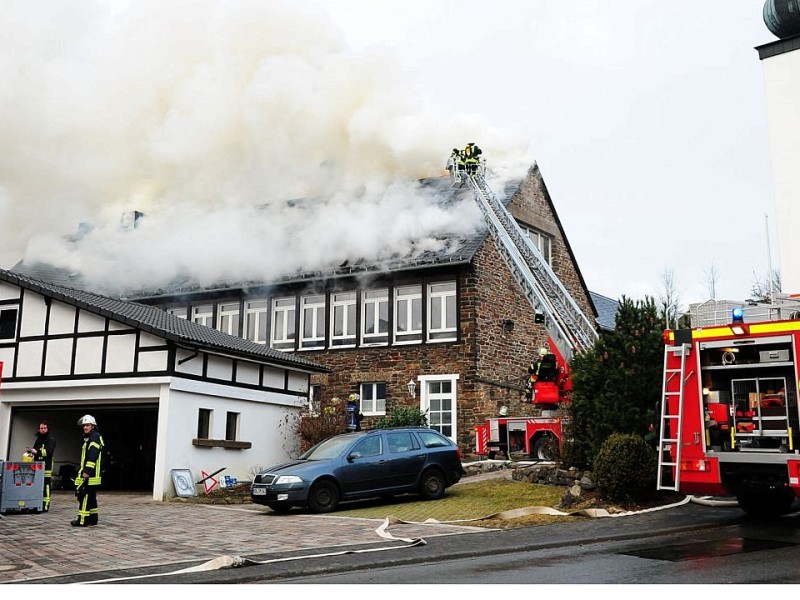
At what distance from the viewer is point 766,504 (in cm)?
1271

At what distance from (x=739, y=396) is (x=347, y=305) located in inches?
671

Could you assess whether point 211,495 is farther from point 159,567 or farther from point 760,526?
point 760,526

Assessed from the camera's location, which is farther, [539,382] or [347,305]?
[347,305]

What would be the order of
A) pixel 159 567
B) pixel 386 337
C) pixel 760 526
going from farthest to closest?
pixel 386 337 → pixel 760 526 → pixel 159 567

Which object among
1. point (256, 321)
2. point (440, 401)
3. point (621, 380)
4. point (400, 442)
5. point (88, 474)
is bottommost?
point (88, 474)

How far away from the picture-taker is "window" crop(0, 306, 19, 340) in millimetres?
22125

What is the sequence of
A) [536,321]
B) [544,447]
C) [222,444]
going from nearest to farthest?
[544,447] → [222,444] → [536,321]

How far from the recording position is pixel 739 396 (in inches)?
473

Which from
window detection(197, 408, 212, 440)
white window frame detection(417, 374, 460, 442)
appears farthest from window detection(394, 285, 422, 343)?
window detection(197, 408, 212, 440)

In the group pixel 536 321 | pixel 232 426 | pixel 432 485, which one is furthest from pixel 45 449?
pixel 536 321

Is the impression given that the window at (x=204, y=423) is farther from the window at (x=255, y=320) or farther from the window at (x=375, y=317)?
the window at (x=255, y=320)

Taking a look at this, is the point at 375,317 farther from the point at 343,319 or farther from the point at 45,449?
the point at 45,449

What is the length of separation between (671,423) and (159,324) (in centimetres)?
1258
